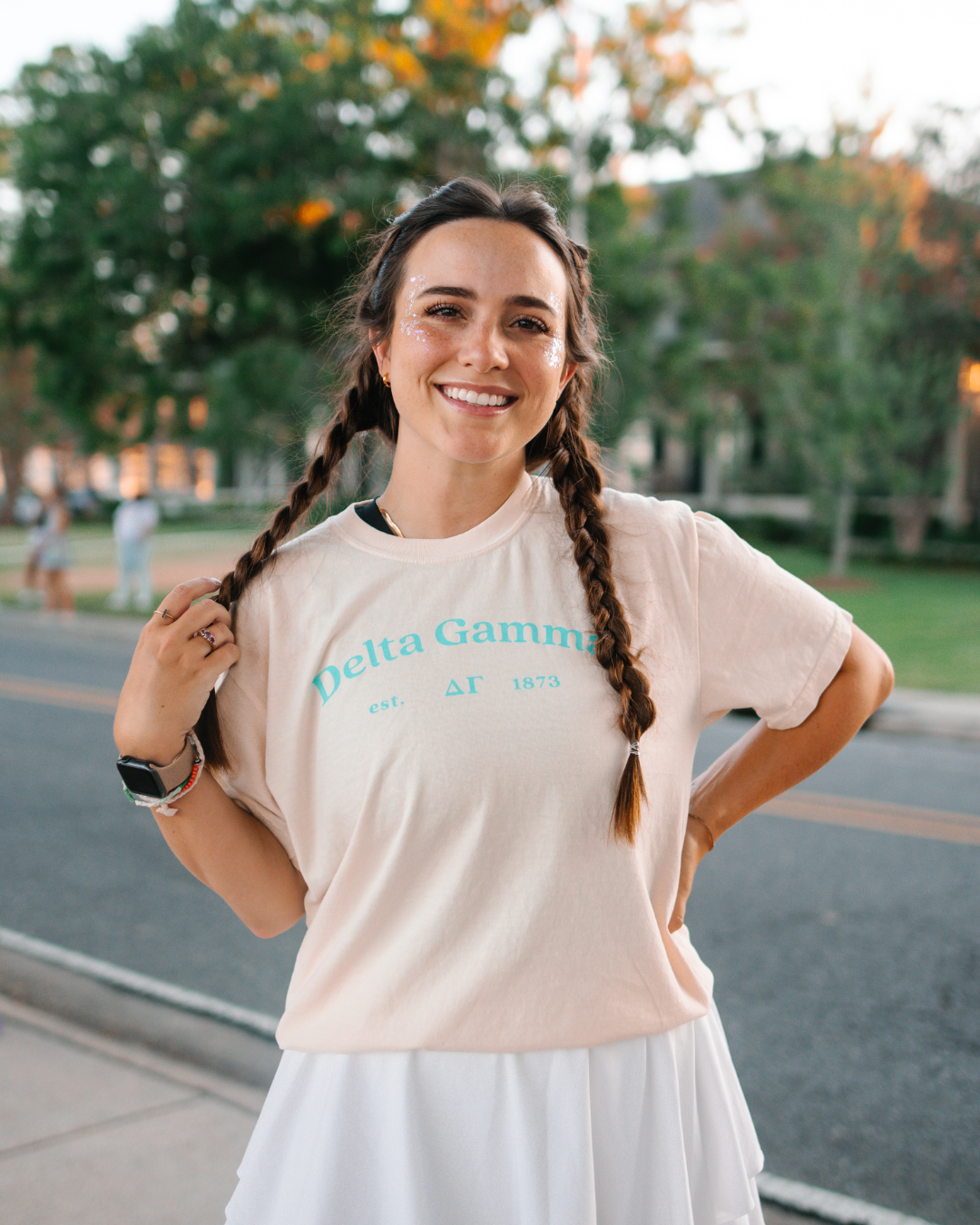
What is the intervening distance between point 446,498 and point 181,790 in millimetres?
523

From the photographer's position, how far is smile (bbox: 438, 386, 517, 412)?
1549mm

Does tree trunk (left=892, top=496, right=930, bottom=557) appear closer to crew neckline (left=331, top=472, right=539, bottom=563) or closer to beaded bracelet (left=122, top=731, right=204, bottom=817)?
crew neckline (left=331, top=472, right=539, bottom=563)

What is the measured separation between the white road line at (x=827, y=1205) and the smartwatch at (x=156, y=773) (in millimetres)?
2166

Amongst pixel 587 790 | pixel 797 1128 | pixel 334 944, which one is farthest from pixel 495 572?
pixel 797 1128

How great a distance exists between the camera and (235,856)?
5.26 feet

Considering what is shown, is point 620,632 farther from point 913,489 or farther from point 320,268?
point 913,489

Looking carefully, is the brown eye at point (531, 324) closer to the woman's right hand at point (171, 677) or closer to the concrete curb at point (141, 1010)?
the woman's right hand at point (171, 677)

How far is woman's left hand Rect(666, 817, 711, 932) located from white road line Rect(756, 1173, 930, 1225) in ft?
5.48

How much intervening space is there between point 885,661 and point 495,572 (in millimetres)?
627

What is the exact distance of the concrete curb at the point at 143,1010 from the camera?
3.76 meters

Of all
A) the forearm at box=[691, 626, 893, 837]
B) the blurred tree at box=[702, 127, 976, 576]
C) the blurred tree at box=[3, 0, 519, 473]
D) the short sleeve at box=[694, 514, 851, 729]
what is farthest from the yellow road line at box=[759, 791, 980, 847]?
the blurred tree at box=[702, 127, 976, 576]

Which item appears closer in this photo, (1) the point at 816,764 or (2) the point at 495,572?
(2) the point at 495,572

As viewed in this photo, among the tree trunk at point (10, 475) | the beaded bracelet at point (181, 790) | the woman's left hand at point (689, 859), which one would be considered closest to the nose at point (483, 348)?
the beaded bracelet at point (181, 790)

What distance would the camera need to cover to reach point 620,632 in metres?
1.47
